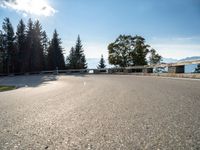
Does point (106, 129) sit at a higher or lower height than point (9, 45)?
lower

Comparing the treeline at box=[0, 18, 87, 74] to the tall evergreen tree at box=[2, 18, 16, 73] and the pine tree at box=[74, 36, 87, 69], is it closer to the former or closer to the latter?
the tall evergreen tree at box=[2, 18, 16, 73]

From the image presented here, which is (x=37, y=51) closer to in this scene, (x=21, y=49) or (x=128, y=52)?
(x=21, y=49)

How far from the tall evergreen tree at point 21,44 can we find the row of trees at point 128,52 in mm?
22549

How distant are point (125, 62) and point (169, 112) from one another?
168 ft

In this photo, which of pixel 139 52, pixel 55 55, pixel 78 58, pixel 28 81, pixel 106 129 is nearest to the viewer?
pixel 106 129

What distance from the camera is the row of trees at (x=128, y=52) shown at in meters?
54.7

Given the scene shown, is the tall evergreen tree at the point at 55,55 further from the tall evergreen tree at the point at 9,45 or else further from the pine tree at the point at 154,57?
the pine tree at the point at 154,57

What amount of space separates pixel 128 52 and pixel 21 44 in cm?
2840

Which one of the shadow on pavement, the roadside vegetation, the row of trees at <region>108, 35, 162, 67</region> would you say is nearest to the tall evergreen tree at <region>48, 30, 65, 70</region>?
the roadside vegetation

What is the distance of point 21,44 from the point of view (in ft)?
189

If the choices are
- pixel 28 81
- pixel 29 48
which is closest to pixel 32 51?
pixel 29 48

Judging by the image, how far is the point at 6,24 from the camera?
57219mm

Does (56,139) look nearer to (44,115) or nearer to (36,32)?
(44,115)

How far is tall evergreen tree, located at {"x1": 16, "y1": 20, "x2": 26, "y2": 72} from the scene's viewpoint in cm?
5637
